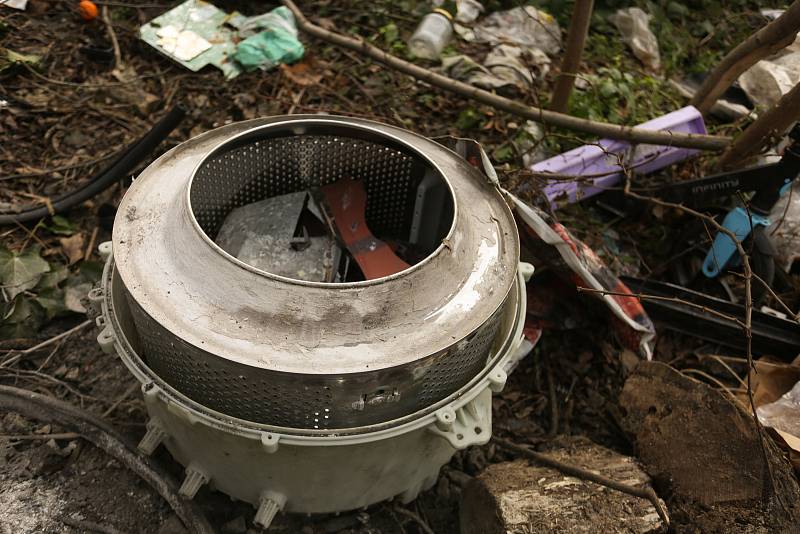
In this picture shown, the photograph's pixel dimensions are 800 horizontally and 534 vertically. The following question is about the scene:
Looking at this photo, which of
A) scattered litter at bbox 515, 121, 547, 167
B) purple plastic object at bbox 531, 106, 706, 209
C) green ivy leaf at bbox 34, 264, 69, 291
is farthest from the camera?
scattered litter at bbox 515, 121, 547, 167

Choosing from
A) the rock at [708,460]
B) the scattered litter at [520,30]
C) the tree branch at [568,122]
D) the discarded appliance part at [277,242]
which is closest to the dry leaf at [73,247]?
the discarded appliance part at [277,242]

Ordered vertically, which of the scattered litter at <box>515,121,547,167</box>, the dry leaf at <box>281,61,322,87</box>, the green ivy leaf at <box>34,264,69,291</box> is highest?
the scattered litter at <box>515,121,547,167</box>

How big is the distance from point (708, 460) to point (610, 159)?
1519 millimetres

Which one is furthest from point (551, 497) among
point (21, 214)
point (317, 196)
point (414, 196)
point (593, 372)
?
point (21, 214)

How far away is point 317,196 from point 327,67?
5.22 ft

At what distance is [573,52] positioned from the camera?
109 inches

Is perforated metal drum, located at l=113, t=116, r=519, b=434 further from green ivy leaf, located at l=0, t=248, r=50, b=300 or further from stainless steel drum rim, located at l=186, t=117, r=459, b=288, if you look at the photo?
green ivy leaf, located at l=0, t=248, r=50, b=300

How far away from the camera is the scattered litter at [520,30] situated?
3.65 metres

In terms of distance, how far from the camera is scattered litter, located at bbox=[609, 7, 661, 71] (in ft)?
12.8

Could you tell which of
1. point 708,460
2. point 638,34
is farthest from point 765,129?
point 638,34

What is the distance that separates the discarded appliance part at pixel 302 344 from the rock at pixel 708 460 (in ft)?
2.01

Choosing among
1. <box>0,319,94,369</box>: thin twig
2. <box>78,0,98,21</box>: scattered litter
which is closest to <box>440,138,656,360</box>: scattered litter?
<box>0,319,94,369</box>: thin twig

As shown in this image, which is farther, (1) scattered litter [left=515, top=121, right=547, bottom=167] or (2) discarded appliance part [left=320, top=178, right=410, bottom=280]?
(1) scattered litter [left=515, top=121, right=547, bottom=167]

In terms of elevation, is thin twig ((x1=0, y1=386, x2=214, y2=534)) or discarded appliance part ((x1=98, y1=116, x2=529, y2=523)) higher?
discarded appliance part ((x1=98, y1=116, x2=529, y2=523))
